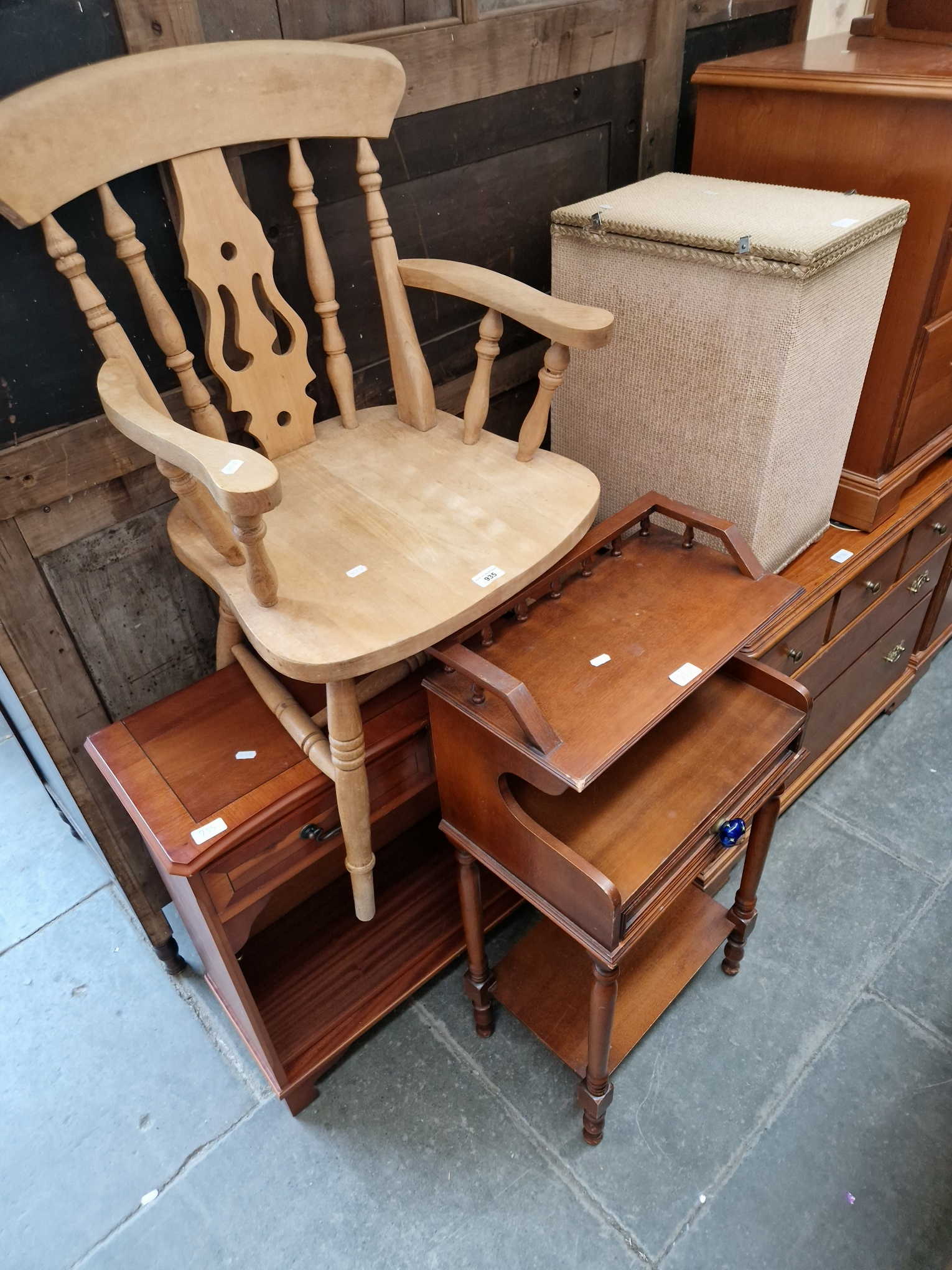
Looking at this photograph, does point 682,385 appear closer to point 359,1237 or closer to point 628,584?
point 628,584

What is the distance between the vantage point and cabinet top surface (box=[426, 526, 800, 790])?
3.11 feet

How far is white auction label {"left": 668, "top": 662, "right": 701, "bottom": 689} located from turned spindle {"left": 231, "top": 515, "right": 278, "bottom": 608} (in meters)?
0.48

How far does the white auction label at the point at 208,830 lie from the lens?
3.36 ft

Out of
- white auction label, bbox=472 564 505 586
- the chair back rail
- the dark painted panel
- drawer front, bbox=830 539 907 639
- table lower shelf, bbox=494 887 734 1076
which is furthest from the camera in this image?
the dark painted panel

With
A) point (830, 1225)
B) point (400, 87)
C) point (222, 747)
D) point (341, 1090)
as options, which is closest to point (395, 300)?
point (400, 87)

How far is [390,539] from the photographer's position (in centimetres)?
109

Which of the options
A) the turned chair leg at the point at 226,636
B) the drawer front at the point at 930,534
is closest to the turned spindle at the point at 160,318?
the turned chair leg at the point at 226,636

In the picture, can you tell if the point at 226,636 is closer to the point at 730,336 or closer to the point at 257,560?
the point at 257,560

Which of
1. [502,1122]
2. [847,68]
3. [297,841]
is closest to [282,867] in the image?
[297,841]

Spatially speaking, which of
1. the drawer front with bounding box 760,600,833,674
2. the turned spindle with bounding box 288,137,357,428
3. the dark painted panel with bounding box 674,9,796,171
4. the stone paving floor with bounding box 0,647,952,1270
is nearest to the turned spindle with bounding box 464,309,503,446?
the turned spindle with bounding box 288,137,357,428

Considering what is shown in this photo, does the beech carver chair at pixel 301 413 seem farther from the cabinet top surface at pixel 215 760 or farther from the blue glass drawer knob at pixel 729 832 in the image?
the blue glass drawer knob at pixel 729 832

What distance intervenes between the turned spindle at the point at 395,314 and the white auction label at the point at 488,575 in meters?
0.37

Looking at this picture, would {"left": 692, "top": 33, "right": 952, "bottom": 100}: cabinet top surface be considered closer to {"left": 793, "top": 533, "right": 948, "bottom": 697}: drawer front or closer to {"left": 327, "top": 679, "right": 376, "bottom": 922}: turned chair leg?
{"left": 793, "top": 533, "right": 948, "bottom": 697}: drawer front

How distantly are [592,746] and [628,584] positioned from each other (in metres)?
0.33
